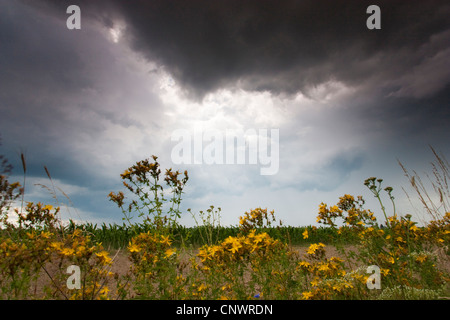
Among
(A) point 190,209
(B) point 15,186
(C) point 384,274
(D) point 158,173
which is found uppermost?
(D) point 158,173

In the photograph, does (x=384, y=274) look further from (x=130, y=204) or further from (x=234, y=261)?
(x=130, y=204)

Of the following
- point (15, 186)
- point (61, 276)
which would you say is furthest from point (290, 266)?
point (15, 186)

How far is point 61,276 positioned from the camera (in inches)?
110

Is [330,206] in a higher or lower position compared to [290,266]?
higher

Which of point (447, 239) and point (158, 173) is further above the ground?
point (158, 173)
